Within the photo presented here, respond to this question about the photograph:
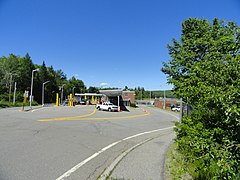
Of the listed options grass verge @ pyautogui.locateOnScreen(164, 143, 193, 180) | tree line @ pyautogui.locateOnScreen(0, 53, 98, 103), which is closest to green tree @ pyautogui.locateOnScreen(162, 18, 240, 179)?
grass verge @ pyautogui.locateOnScreen(164, 143, 193, 180)

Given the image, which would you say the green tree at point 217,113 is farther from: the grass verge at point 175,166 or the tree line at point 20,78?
the tree line at point 20,78

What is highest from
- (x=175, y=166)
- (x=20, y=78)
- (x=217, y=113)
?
(x=20, y=78)

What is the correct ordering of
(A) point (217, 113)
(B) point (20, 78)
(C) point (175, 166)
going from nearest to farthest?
1. (A) point (217, 113)
2. (C) point (175, 166)
3. (B) point (20, 78)

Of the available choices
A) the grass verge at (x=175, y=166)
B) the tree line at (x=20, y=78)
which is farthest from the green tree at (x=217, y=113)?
the tree line at (x=20, y=78)

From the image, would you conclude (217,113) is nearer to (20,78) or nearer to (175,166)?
(175,166)

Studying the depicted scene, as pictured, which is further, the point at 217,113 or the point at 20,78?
the point at 20,78

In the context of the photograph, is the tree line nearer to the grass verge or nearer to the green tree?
the grass verge

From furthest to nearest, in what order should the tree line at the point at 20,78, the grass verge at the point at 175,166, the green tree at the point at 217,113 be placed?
the tree line at the point at 20,78 → the grass verge at the point at 175,166 → the green tree at the point at 217,113

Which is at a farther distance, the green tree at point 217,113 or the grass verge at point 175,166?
the grass verge at point 175,166

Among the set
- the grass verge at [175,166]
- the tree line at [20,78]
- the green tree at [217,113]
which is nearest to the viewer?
the green tree at [217,113]

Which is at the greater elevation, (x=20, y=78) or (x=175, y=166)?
(x=20, y=78)

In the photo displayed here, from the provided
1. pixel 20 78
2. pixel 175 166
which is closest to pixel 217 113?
pixel 175 166

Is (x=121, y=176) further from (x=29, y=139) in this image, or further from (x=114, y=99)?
(x=114, y=99)

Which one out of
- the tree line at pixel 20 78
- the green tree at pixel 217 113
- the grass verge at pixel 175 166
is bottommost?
the grass verge at pixel 175 166
